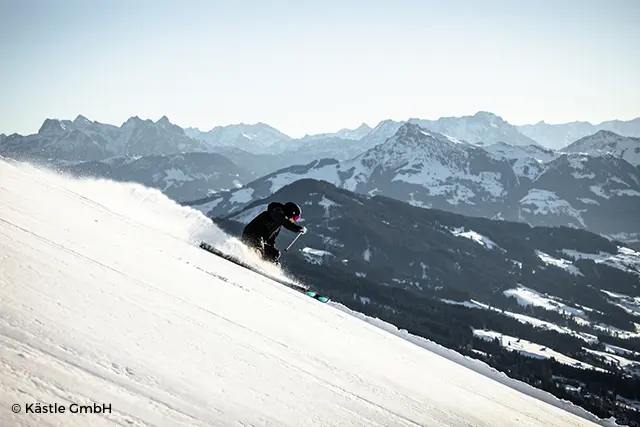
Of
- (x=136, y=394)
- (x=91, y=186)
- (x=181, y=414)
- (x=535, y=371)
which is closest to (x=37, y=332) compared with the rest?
(x=136, y=394)

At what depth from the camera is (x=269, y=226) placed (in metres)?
18.9

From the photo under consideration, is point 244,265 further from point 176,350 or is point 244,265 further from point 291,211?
point 176,350

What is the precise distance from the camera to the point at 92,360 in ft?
15.4

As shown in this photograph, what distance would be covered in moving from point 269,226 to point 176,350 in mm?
13106

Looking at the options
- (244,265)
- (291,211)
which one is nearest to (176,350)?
(244,265)

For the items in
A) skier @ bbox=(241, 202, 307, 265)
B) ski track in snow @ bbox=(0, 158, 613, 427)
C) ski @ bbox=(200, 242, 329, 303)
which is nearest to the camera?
ski track in snow @ bbox=(0, 158, 613, 427)

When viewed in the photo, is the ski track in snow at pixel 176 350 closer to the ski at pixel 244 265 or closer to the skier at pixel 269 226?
the ski at pixel 244 265

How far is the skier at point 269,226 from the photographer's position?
60.0ft

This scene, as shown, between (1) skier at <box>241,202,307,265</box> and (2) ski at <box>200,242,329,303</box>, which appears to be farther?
(1) skier at <box>241,202,307,265</box>

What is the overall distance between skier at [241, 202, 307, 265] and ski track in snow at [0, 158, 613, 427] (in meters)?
5.34

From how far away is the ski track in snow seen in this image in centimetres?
437

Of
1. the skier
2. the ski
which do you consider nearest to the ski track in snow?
the ski

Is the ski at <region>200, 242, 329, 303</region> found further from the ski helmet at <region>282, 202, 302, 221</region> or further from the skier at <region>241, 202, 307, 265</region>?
the ski helmet at <region>282, 202, 302, 221</region>

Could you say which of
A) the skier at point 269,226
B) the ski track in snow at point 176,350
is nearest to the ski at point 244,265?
the skier at point 269,226
